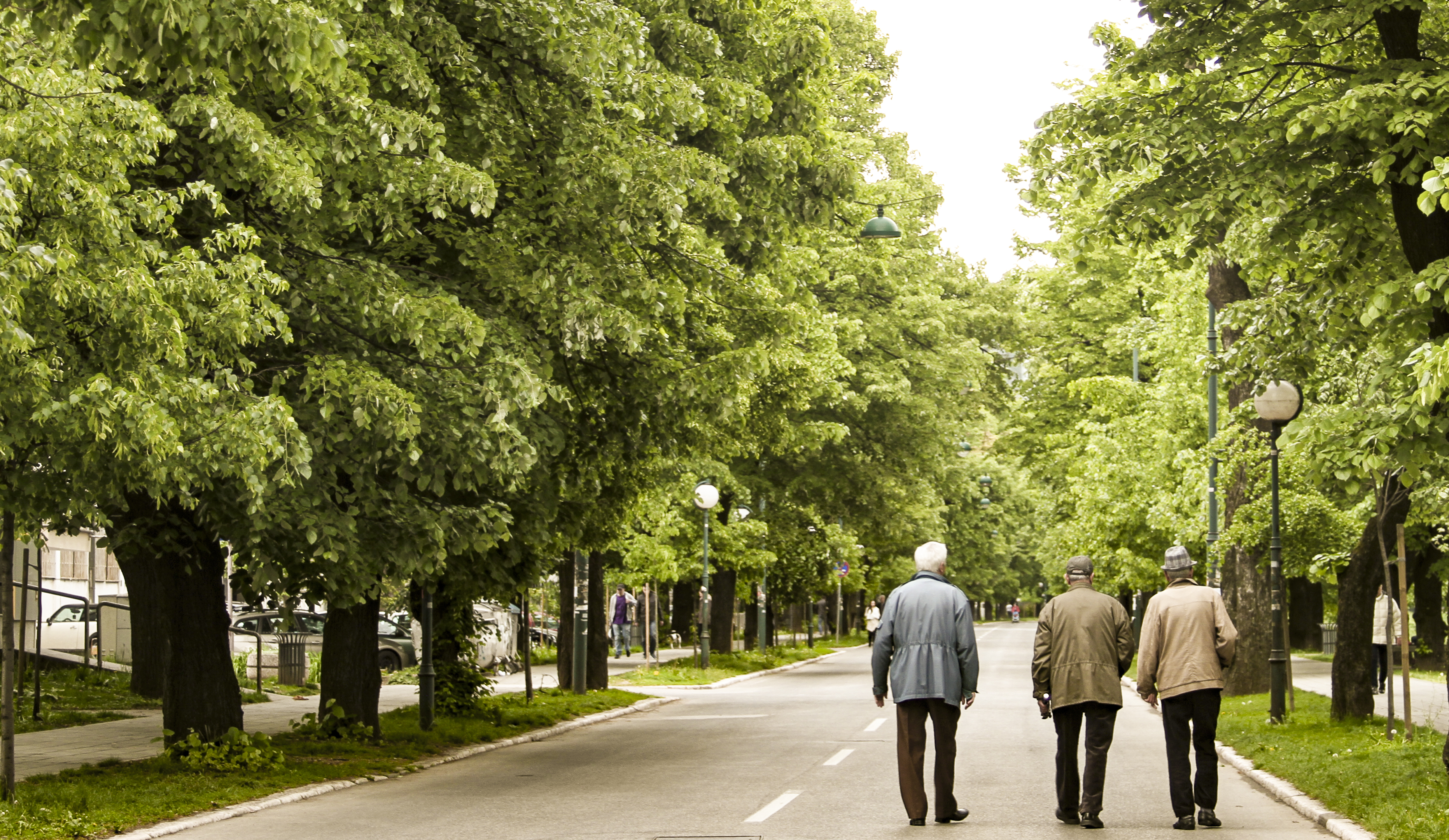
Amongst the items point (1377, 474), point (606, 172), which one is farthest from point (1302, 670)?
point (606, 172)

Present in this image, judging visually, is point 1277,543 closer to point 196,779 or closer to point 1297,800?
point 1297,800

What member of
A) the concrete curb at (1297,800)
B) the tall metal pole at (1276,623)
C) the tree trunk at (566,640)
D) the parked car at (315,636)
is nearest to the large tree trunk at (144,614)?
the parked car at (315,636)

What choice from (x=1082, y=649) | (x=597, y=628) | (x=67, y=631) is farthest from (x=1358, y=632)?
(x=67, y=631)

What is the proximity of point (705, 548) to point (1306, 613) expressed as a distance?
24135mm

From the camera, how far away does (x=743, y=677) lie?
34250 millimetres

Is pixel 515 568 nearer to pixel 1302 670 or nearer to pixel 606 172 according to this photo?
pixel 606 172

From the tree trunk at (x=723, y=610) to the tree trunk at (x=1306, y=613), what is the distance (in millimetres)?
18061

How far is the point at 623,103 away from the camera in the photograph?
46.0ft

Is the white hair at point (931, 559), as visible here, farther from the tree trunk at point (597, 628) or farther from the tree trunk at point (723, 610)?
the tree trunk at point (723, 610)

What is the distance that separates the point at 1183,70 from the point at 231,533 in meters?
8.71

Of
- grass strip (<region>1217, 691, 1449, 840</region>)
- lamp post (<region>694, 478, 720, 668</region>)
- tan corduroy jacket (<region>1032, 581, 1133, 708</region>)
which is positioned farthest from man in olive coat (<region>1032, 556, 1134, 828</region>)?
lamp post (<region>694, 478, 720, 668</region>)

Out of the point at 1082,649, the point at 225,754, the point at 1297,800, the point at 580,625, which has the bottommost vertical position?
the point at 1297,800

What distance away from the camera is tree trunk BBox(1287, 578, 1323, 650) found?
46.7m

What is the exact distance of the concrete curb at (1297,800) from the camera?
10.1m
